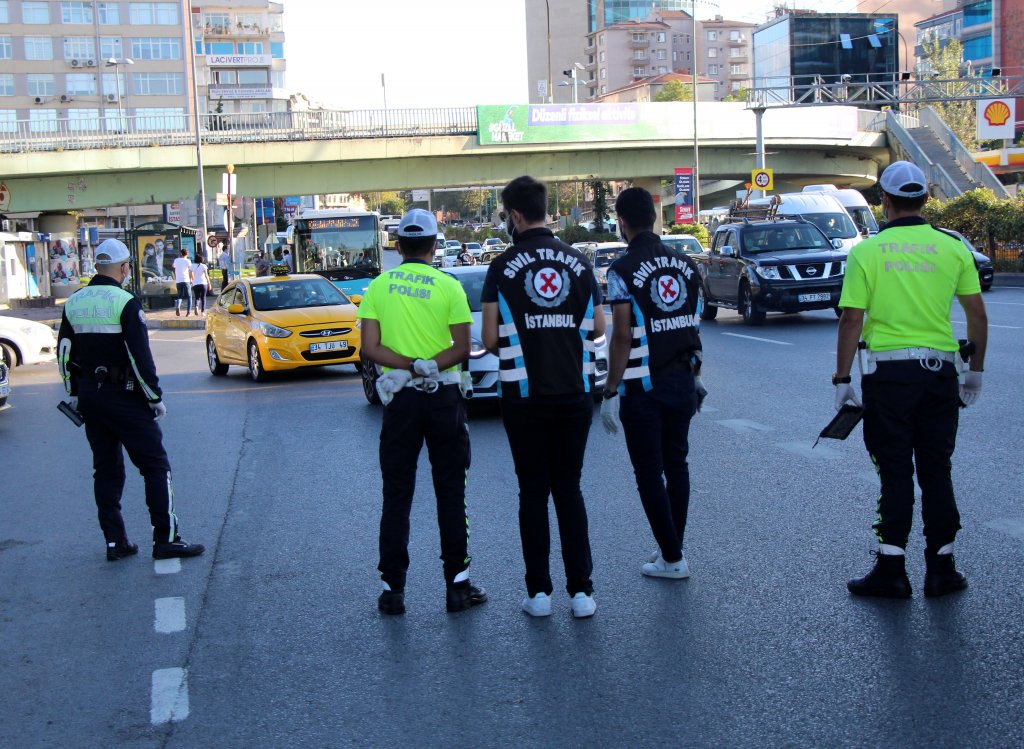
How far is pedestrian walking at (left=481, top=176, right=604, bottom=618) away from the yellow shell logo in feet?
183

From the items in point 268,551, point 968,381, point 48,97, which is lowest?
point 268,551

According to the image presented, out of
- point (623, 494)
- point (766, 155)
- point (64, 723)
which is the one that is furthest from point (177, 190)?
point (64, 723)

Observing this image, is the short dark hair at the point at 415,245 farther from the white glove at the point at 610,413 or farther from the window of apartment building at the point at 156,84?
the window of apartment building at the point at 156,84

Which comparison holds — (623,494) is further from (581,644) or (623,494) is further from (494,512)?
(581,644)

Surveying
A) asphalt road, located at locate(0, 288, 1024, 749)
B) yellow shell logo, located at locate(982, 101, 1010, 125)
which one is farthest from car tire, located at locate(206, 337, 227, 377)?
yellow shell logo, located at locate(982, 101, 1010, 125)

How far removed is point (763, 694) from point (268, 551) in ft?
11.7

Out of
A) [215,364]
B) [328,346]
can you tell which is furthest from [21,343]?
[328,346]

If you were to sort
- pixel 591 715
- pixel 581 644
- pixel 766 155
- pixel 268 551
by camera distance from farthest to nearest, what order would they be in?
pixel 766 155 → pixel 268 551 → pixel 581 644 → pixel 591 715

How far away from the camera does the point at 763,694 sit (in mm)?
4480

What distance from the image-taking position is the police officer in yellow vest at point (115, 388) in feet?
22.8

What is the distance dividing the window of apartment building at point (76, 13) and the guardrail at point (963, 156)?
63.1 m

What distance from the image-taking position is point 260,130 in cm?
4731

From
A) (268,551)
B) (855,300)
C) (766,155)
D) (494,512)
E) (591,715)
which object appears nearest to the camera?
(591,715)

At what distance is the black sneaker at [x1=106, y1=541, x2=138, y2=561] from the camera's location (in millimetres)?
7117
